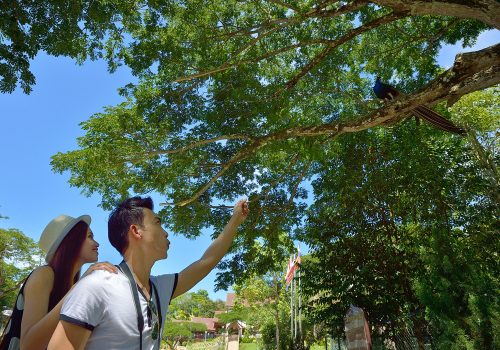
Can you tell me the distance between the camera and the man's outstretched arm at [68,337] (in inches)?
45.6

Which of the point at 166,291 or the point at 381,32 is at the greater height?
the point at 381,32

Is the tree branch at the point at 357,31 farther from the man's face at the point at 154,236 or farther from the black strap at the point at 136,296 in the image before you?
the black strap at the point at 136,296

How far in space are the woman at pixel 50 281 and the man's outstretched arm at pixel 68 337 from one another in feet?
0.73

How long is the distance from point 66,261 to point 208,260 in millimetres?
750

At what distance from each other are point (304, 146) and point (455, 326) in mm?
3547

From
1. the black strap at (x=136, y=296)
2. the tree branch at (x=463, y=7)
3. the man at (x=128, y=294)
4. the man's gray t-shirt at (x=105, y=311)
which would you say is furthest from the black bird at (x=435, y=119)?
the man's gray t-shirt at (x=105, y=311)

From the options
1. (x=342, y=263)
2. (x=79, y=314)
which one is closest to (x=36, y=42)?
(x=79, y=314)

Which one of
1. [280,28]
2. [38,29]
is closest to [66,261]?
[38,29]

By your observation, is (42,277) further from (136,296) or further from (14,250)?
(14,250)

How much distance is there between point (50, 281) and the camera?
180 centimetres

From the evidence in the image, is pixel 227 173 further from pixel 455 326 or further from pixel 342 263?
pixel 455 326

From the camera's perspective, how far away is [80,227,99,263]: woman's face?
80.7 inches

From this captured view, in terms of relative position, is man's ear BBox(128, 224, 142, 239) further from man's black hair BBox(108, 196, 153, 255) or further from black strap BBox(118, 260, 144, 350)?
black strap BBox(118, 260, 144, 350)

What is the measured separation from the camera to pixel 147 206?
1810 millimetres
